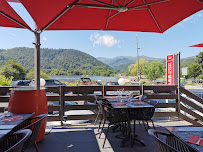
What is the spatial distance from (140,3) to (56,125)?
352 centimetres

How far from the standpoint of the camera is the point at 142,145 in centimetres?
314

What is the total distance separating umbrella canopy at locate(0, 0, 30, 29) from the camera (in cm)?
250

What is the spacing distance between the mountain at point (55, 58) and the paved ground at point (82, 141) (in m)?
18.3

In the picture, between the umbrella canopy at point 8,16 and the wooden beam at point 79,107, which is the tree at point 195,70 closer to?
the wooden beam at point 79,107

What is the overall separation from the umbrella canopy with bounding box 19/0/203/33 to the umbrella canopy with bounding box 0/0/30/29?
28cm

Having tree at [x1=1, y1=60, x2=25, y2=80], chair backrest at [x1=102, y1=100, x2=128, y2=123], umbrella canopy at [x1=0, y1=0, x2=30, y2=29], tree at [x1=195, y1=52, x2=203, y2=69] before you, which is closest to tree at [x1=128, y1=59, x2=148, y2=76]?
tree at [x1=195, y1=52, x2=203, y2=69]

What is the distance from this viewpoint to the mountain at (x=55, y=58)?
24438 mm

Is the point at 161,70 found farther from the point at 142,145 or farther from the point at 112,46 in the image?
the point at 112,46

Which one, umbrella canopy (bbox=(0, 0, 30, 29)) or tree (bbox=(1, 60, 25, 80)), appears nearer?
umbrella canopy (bbox=(0, 0, 30, 29))

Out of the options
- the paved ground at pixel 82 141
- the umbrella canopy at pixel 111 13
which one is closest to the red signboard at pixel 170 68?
the paved ground at pixel 82 141

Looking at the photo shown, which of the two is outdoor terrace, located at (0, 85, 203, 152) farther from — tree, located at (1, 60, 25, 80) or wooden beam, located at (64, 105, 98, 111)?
tree, located at (1, 60, 25, 80)

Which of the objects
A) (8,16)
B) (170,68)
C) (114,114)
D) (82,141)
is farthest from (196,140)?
(170,68)

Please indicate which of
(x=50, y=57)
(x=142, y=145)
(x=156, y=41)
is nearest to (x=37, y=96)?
(x=142, y=145)

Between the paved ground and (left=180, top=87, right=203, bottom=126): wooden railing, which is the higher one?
(left=180, top=87, right=203, bottom=126): wooden railing
